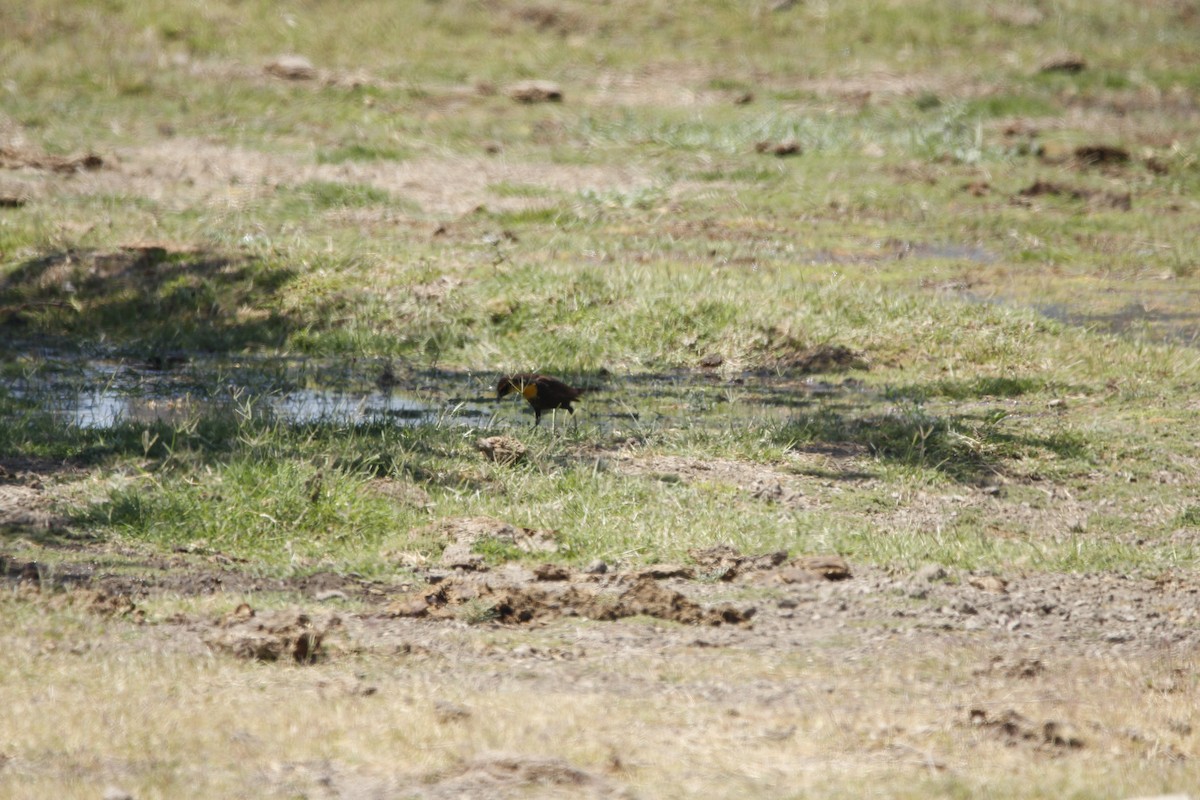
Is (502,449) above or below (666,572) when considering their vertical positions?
above

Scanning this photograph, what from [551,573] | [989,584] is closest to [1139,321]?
[989,584]

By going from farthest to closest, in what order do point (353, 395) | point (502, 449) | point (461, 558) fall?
point (353, 395)
point (502, 449)
point (461, 558)

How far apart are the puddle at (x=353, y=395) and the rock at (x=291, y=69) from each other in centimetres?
928

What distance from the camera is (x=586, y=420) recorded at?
9.25 m

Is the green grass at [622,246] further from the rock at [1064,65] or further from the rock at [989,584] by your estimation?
the rock at [989,584]

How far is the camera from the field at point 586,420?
191 inches

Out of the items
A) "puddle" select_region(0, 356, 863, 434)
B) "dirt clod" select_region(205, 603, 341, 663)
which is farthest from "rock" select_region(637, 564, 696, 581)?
"puddle" select_region(0, 356, 863, 434)

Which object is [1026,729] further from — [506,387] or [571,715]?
[506,387]

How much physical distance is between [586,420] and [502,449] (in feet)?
4.10

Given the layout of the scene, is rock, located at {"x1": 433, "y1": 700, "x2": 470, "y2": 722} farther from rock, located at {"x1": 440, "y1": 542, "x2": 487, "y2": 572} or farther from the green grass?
the green grass

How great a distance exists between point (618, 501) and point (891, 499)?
53.2 inches

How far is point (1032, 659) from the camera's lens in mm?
5617

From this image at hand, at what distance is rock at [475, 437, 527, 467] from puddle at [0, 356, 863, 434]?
0.65m

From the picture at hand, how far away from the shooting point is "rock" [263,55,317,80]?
19.4m
